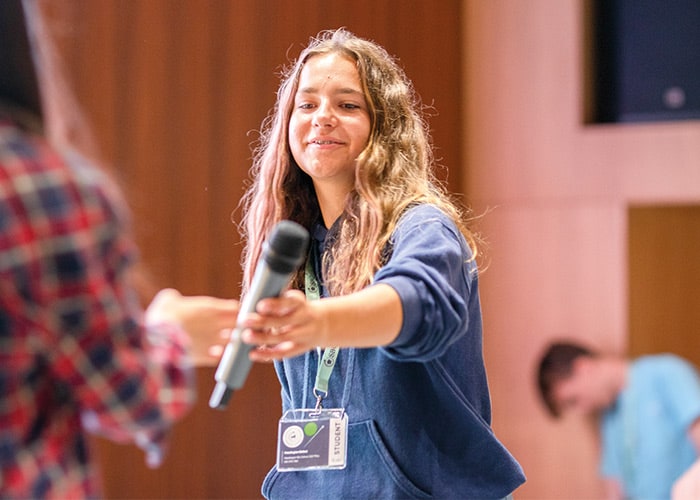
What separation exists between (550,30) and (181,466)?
6.28 ft

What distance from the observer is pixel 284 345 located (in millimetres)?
1088

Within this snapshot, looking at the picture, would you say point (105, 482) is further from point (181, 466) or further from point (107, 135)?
point (107, 135)

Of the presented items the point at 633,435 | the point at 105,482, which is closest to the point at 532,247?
the point at 633,435

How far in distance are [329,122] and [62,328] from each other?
88 centimetres

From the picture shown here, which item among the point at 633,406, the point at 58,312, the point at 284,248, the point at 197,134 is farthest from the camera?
the point at 633,406

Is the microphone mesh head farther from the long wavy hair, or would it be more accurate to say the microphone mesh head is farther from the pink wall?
the pink wall

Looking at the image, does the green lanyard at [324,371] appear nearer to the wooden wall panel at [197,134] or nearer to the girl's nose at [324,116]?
the girl's nose at [324,116]

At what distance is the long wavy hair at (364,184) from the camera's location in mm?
1484

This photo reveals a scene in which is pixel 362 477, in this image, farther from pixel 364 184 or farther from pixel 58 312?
pixel 58 312

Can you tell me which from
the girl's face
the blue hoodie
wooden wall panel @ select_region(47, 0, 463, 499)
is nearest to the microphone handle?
the blue hoodie

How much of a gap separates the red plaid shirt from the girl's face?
2.53 feet

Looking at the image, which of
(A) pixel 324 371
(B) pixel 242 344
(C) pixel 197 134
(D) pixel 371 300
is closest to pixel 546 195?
(C) pixel 197 134

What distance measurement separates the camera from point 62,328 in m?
0.80

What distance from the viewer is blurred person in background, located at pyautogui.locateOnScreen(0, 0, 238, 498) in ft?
2.58
